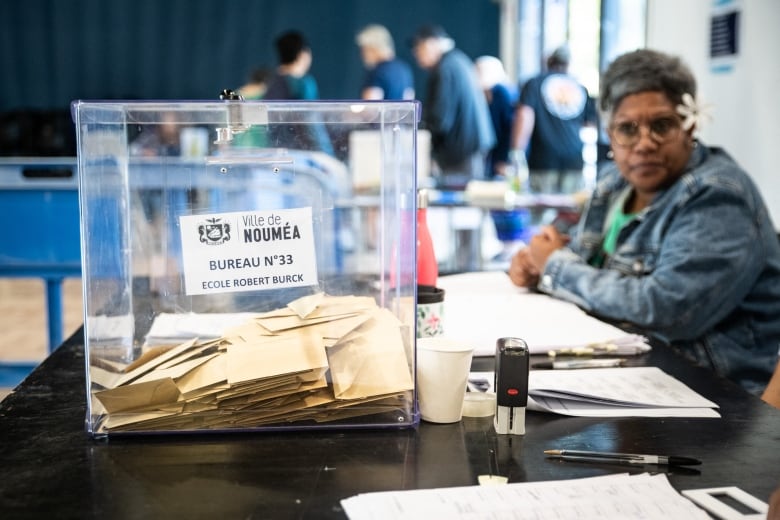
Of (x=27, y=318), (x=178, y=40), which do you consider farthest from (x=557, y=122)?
(x=178, y=40)

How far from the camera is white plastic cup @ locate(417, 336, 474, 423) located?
86 centimetres

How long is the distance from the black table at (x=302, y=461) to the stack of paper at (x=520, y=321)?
1.03 feet

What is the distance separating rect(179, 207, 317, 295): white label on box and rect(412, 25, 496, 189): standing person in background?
538 cm

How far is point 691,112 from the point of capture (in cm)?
168

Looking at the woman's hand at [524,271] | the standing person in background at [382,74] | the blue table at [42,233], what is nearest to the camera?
the woman's hand at [524,271]

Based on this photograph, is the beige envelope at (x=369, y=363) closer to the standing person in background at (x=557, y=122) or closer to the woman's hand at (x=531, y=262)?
the woman's hand at (x=531, y=262)

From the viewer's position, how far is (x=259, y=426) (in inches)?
33.4

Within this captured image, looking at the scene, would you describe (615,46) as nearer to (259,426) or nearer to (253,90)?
(253,90)

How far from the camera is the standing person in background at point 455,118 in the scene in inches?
253

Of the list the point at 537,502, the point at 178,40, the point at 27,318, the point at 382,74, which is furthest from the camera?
the point at 178,40

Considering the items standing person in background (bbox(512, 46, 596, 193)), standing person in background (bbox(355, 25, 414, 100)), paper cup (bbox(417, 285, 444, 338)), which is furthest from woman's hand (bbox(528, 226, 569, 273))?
standing person in background (bbox(355, 25, 414, 100))

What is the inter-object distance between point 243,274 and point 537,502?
38cm

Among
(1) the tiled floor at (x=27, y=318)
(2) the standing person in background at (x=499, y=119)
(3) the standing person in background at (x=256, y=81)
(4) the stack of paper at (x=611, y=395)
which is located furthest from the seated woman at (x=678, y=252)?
(3) the standing person in background at (x=256, y=81)

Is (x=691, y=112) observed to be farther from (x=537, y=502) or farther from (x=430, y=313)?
(x=537, y=502)
